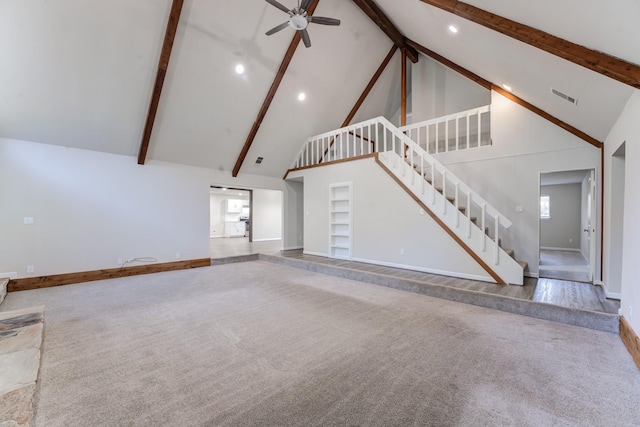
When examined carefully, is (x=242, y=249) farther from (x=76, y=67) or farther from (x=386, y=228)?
(x=76, y=67)

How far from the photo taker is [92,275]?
17.6ft

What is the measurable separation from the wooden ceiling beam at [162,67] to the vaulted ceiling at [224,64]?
16cm

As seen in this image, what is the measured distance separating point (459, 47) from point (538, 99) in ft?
5.35

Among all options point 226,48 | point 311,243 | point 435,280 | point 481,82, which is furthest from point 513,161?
point 226,48

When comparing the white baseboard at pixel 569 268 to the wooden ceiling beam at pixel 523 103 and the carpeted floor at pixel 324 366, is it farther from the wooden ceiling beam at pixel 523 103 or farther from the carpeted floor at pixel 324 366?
the carpeted floor at pixel 324 366

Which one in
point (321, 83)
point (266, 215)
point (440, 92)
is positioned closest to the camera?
point (321, 83)

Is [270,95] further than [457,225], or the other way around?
[270,95]

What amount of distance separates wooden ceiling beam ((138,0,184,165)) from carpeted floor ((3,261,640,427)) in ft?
10.7

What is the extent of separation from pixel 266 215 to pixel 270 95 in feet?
21.4

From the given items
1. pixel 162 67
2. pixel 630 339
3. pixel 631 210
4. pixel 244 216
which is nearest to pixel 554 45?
pixel 631 210

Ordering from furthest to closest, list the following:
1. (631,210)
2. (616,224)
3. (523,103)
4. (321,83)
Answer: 1. (321,83)
2. (523,103)
3. (616,224)
4. (631,210)

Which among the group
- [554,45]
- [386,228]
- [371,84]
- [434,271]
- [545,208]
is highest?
[371,84]

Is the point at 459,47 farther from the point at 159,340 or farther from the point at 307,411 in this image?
the point at 159,340

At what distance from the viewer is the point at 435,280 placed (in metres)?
4.51
